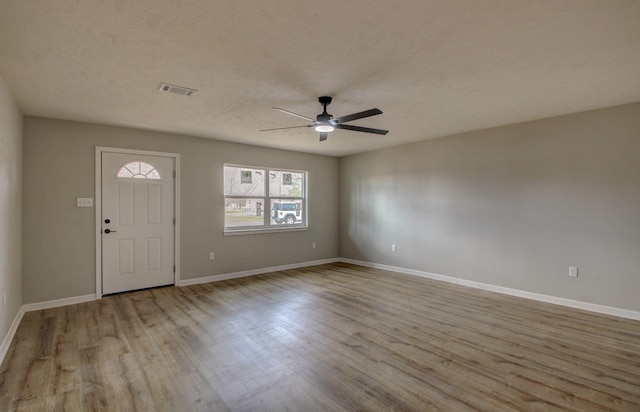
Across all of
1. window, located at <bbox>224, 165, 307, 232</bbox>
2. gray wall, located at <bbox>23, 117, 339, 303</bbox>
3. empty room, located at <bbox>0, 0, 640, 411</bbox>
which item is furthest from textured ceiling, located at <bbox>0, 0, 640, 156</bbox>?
window, located at <bbox>224, 165, 307, 232</bbox>

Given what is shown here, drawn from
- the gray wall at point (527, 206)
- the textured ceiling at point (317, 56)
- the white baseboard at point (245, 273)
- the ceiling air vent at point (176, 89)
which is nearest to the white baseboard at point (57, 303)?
the white baseboard at point (245, 273)

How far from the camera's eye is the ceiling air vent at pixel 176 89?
3020mm

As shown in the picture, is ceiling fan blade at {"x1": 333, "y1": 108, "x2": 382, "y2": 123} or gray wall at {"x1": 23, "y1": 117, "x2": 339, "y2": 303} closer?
ceiling fan blade at {"x1": 333, "y1": 108, "x2": 382, "y2": 123}

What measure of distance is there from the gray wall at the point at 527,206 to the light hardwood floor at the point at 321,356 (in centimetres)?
55

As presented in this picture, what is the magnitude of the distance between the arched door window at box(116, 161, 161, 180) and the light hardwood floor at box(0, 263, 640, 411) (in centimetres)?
179

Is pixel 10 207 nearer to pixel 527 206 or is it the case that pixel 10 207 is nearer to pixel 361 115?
pixel 361 115

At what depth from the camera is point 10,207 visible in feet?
10.5

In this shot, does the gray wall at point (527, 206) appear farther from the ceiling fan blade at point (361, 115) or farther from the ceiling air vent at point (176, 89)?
the ceiling air vent at point (176, 89)

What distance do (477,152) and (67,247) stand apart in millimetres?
6159

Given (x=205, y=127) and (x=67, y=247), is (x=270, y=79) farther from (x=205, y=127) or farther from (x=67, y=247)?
(x=67, y=247)

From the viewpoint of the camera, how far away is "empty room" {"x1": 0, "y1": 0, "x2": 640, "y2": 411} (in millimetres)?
2096

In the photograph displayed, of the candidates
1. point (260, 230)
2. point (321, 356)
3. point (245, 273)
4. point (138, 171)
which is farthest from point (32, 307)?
point (321, 356)

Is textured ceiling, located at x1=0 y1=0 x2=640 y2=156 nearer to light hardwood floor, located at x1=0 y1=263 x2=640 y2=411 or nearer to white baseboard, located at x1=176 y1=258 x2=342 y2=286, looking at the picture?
light hardwood floor, located at x1=0 y1=263 x2=640 y2=411

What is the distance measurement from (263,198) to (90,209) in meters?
2.81
